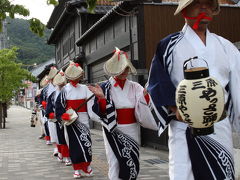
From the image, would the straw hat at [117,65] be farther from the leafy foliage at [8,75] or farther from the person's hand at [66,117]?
the leafy foliage at [8,75]

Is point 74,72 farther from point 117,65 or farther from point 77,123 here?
point 117,65

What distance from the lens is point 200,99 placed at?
2430 millimetres

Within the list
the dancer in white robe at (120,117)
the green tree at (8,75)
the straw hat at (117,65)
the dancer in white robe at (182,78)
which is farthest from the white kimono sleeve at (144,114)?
the green tree at (8,75)

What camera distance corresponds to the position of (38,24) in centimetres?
430

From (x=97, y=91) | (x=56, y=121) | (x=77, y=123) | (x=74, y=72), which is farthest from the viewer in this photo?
(x=56, y=121)

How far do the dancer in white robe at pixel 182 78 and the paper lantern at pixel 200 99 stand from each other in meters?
0.35

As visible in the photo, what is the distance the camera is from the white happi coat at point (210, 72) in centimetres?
292

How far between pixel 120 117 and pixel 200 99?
283cm

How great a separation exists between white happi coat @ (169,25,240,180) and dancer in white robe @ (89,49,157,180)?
82.5 inches

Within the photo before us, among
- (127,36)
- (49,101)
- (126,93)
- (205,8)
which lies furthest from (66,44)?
(205,8)

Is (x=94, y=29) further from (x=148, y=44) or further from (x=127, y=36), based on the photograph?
(x=148, y=44)

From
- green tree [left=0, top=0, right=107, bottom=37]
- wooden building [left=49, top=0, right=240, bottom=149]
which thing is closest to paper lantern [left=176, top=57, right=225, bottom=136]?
green tree [left=0, top=0, right=107, bottom=37]

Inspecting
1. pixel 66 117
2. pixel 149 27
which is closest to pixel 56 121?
pixel 66 117

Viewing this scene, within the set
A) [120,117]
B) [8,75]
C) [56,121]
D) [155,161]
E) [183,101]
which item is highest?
[8,75]
